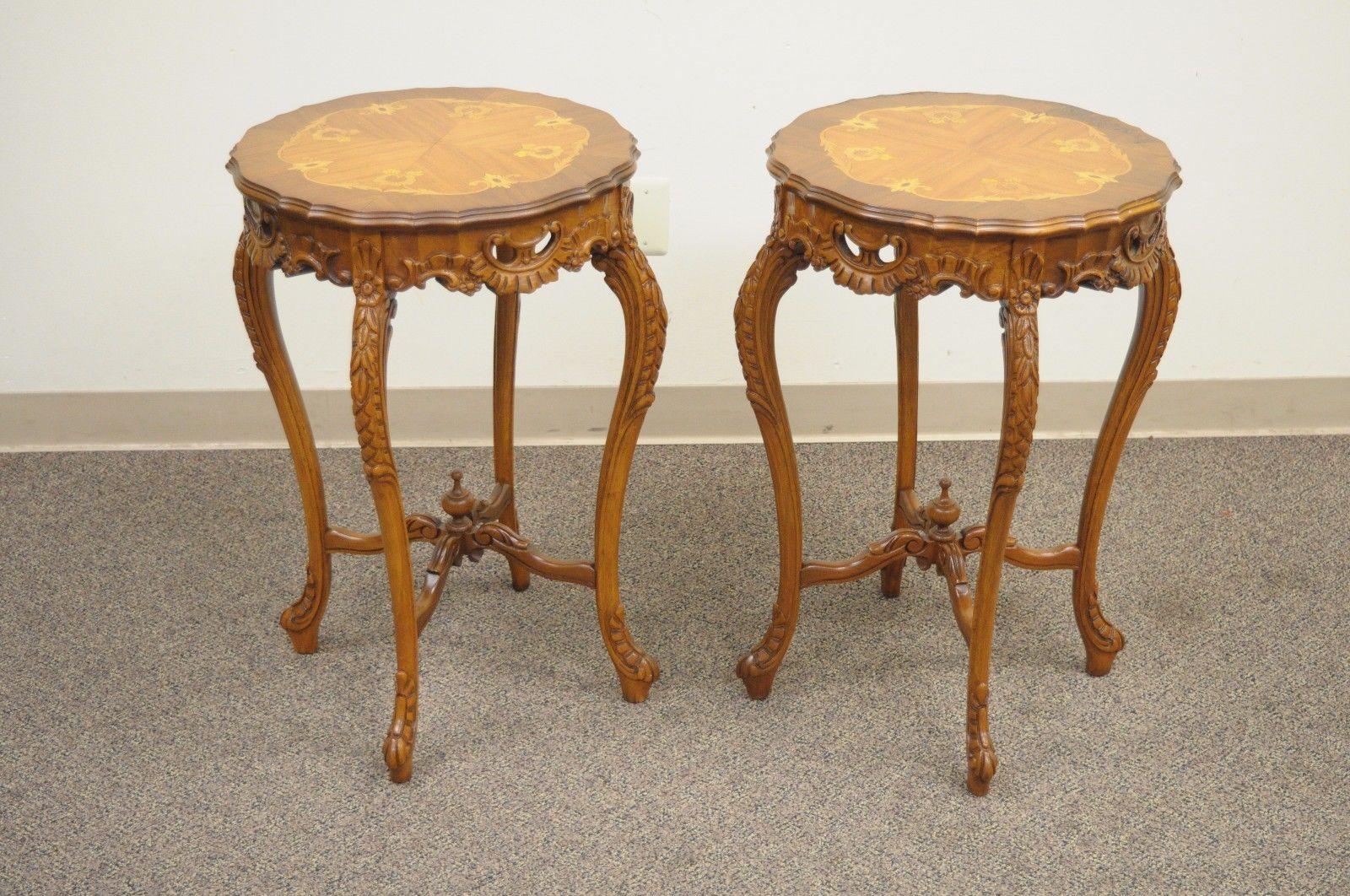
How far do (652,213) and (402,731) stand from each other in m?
1.30

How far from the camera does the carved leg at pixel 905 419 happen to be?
224cm

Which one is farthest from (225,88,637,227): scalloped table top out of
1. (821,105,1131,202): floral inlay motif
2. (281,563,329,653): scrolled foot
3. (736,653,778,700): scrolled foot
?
(736,653,778,700): scrolled foot

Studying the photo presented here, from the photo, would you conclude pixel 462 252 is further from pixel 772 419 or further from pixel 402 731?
pixel 402 731

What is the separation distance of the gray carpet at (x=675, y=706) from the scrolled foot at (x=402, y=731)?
0.12 ft

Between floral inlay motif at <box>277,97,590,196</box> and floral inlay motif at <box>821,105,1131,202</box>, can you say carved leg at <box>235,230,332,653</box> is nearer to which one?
floral inlay motif at <box>277,97,590,196</box>

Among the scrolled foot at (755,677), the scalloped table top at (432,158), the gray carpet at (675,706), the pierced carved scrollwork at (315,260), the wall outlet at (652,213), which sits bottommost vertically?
the gray carpet at (675,706)

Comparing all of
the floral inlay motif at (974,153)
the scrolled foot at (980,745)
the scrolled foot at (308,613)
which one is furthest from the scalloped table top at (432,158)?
the scrolled foot at (980,745)

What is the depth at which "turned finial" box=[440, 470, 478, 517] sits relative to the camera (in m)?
2.22

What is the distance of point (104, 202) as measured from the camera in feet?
9.17

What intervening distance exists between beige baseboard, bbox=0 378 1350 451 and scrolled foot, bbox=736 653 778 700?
3.07ft

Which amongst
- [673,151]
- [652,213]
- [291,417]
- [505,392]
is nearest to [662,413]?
[652,213]

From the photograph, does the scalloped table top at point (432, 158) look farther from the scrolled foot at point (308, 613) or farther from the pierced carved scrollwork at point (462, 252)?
the scrolled foot at point (308, 613)

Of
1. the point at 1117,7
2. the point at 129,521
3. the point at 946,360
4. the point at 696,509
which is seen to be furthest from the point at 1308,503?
the point at 129,521

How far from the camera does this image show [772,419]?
198 cm
